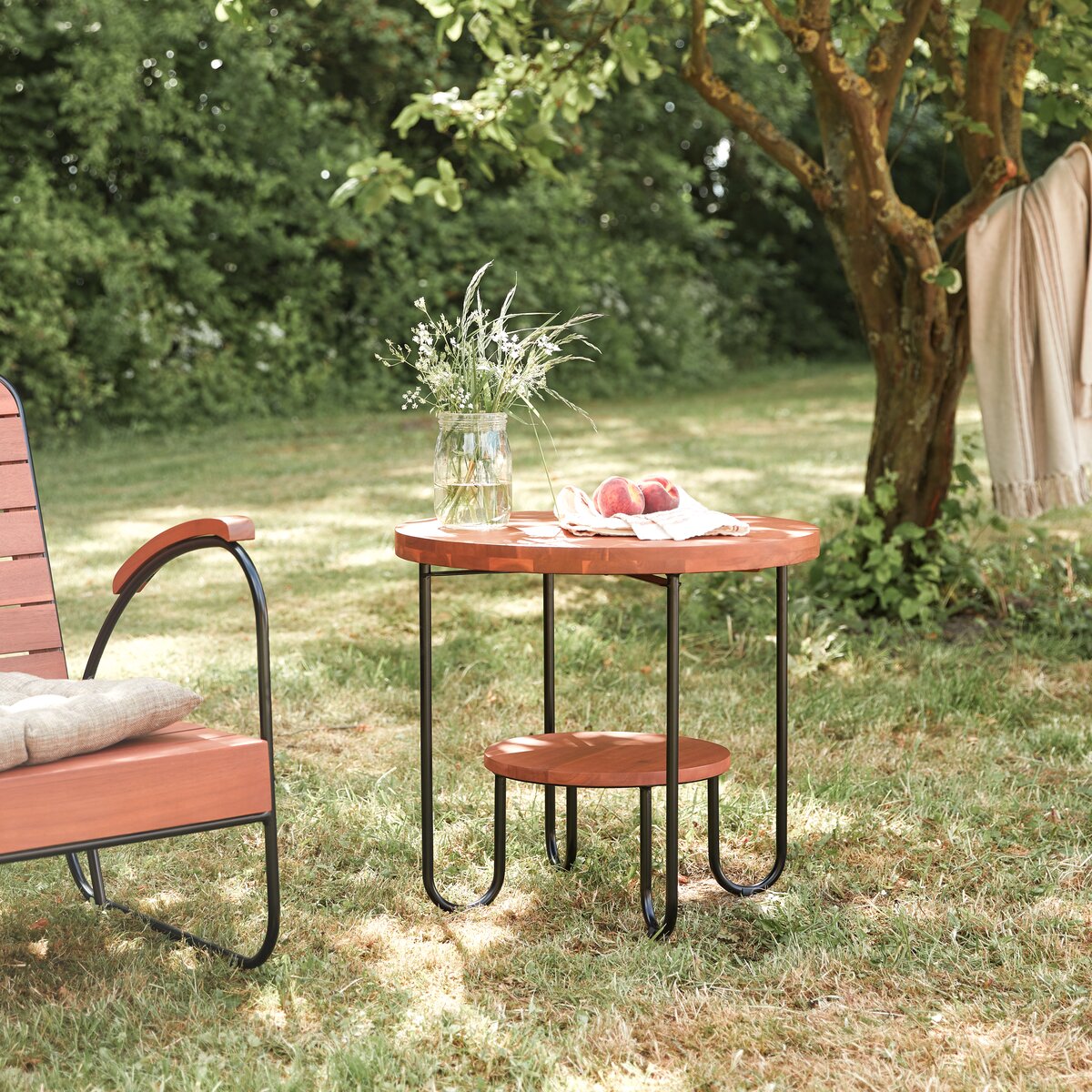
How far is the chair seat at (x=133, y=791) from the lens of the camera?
1.92 meters

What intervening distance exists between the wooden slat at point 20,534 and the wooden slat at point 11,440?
0.35ft

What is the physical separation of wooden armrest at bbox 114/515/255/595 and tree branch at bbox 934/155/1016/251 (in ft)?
8.70

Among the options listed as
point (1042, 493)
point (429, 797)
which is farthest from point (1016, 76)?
point (429, 797)

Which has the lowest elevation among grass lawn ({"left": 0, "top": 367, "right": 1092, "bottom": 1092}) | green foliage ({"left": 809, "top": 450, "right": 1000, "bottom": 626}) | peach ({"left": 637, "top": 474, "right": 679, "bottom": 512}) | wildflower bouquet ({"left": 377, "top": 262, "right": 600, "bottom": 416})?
grass lawn ({"left": 0, "top": 367, "right": 1092, "bottom": 1092})

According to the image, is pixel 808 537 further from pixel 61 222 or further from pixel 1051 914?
pixel 61 222

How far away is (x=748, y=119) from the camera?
13.9 feet

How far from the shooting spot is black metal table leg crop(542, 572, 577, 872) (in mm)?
2709

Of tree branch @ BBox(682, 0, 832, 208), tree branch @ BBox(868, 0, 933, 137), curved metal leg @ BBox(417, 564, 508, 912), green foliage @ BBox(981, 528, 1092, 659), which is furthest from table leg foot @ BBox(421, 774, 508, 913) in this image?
tree branch @ BBox(868, 0, 933, 137)

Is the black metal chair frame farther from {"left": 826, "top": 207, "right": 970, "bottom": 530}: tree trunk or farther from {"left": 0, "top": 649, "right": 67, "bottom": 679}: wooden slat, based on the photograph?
{"left": 826, "top": 207, "right": 970, "bottom": 530}: tree trunk

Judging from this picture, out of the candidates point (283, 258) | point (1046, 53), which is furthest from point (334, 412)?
point (1046, 53)

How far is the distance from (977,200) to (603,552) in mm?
2438

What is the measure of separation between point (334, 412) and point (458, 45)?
3799mm

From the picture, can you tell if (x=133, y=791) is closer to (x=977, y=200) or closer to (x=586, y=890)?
(x=586, y=890)

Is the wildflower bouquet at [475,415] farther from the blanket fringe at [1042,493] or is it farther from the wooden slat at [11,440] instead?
the blanket fringe at [1042,493]
